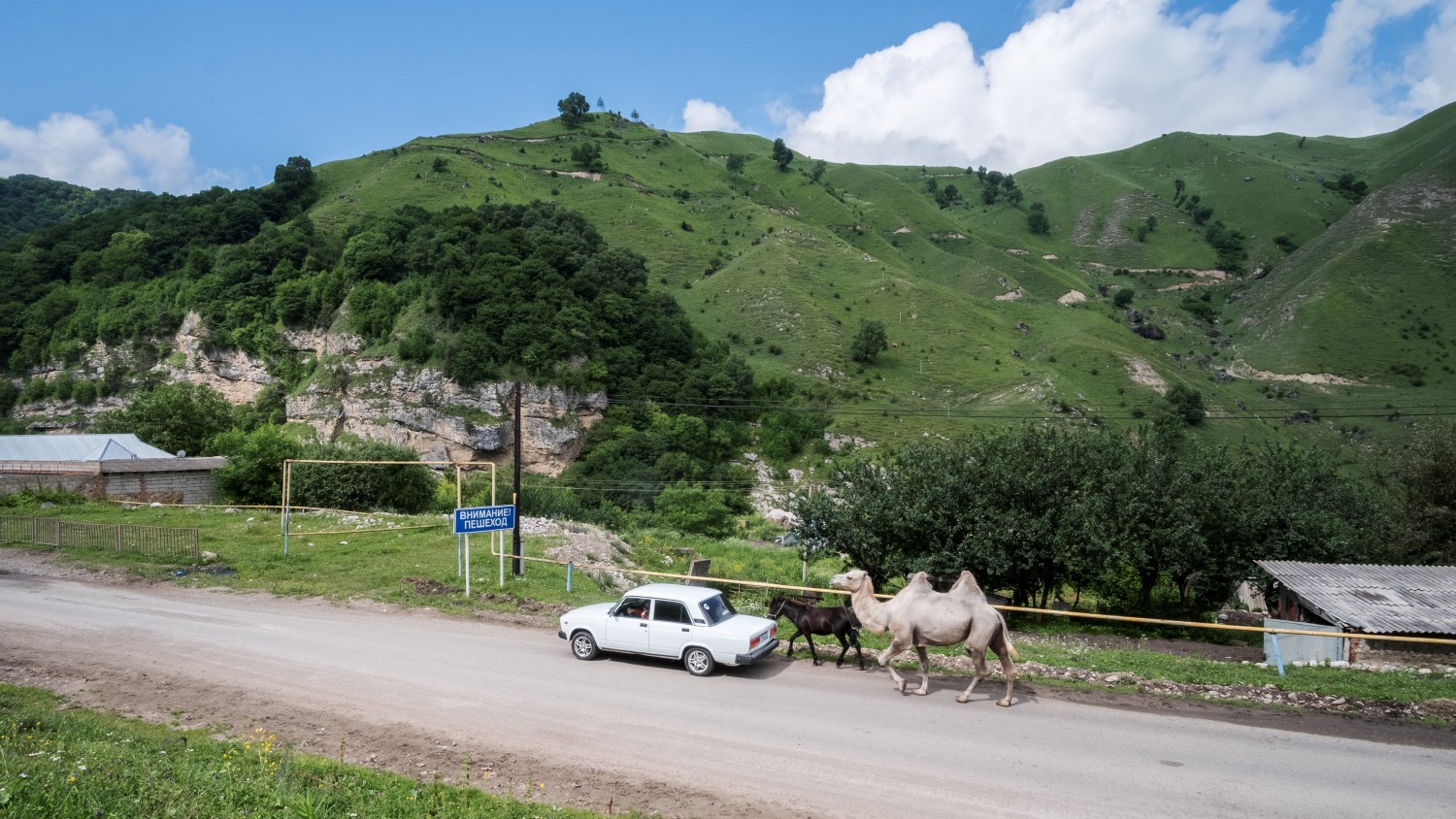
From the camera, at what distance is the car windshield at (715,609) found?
46.5 feet

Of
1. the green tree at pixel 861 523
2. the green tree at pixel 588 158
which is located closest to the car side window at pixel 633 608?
the green tree at pixel 861 523

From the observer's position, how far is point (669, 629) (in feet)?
46.2

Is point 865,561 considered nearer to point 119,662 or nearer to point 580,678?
point 580,678

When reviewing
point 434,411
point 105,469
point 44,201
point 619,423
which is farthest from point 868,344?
point 44,201

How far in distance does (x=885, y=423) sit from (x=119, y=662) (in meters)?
70.0

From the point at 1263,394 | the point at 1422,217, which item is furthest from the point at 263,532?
the point at 1422,217

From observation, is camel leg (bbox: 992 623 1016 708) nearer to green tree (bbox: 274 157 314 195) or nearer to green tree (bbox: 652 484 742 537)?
green tree (bbox: 652 484 742 537)

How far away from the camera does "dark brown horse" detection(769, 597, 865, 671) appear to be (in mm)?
14148

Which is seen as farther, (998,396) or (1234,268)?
(1234,268)

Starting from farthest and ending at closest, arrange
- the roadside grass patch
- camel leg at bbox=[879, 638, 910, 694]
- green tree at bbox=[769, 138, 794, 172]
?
green tree at bbox=[769, 138, 794, 172]
camel leg at bbox=[879, 638, 910, 694]
the roadside grass patch

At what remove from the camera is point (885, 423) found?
7844 cm

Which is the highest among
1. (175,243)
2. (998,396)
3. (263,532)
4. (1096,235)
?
(1096,235)

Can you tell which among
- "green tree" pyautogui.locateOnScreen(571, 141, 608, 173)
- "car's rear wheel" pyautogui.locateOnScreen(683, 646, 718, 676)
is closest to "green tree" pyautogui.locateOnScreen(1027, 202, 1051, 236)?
"green tree" pyautogui.locateOnScreen(571, 141, 608, 173)

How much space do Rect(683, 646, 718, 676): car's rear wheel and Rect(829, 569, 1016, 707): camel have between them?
3115 mm
